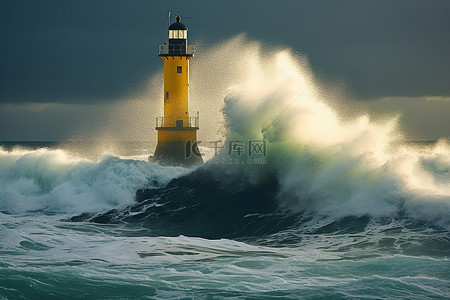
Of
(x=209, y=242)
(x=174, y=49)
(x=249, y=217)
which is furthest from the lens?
(x=174, y=49)

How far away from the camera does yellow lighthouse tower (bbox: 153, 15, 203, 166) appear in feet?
86.2

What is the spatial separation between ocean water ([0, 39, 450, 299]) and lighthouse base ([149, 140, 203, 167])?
1797 millimetres

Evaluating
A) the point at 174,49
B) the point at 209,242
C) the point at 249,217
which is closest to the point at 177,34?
the point at 174,49

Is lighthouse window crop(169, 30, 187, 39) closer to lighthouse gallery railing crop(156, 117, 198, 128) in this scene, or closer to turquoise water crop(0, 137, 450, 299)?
lighthouse gallery railing crop(156, 117, 198, 128)

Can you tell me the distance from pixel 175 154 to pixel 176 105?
6.76 ft

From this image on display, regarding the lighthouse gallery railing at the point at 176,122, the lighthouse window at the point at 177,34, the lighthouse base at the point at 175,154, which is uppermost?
the lighthouse window at the point at 177,34

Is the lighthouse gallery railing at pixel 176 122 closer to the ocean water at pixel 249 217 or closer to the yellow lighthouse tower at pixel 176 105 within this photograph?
the yellow lighthouse tower at pixel 176 105

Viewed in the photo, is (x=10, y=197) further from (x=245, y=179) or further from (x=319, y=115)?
(x=319, y=115)

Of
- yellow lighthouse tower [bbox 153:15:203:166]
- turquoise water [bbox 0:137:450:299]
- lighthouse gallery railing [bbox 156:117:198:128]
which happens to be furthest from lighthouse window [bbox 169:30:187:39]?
turquoise water [bbox 0:137:450:299]

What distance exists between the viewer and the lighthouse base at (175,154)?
86.8ft

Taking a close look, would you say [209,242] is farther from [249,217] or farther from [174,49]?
[174,49]

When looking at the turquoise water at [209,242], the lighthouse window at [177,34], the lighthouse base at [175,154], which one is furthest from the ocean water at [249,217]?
the lighthouse window at [177,34]

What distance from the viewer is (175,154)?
26484mm

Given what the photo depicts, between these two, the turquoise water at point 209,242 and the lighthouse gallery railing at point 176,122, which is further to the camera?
the lighthouse gallery railing at point 176,122
